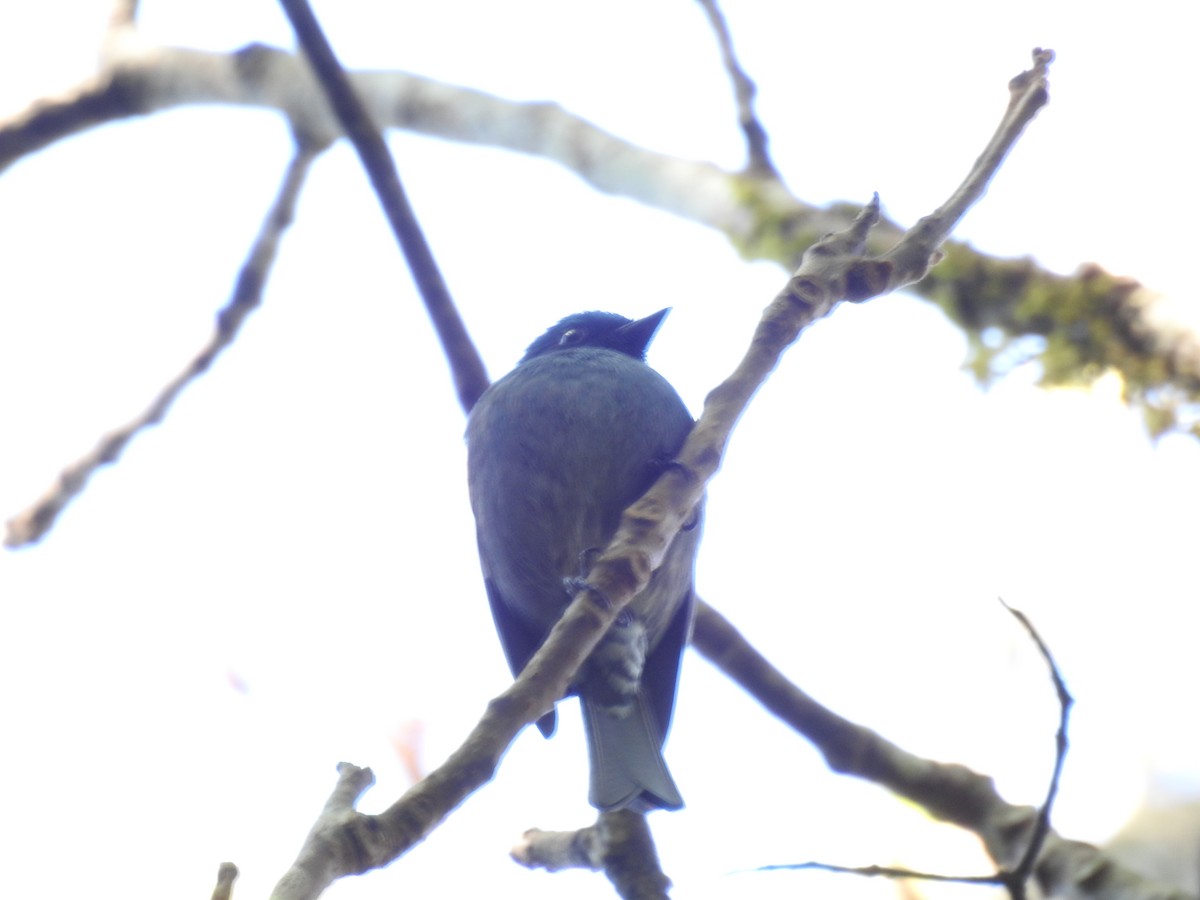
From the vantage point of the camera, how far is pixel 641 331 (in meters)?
5.88

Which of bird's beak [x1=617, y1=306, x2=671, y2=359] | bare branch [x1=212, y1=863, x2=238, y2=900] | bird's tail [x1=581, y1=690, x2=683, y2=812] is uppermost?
bird's beak [x1=617, y1=306, x2=671, y2=359]

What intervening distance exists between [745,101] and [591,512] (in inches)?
75.8

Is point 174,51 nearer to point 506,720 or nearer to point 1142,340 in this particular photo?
point 1142,340

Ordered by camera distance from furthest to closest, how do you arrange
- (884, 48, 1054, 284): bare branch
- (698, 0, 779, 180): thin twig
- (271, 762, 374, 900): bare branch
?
(698, 0, 779, 180): thin twig < (884, 48, 1054, 284): bare branch < (271, 762, 374, 900): bare branch

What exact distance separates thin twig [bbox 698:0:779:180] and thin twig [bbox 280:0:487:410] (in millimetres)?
1715

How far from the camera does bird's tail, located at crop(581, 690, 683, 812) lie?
4.17 meters

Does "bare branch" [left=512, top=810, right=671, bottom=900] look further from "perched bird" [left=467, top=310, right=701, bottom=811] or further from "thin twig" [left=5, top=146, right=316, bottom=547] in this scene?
"thin twig" [left=5, top=146, right=316, bottom=547]

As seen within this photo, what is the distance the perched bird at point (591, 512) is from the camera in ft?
15.5

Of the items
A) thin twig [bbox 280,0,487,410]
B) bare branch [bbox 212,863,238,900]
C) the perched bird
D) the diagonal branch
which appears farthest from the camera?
the perched bird

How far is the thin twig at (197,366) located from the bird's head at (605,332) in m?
1.32

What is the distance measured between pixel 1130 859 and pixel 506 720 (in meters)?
3.23

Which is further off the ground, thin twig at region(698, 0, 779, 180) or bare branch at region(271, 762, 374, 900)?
thin twig at region(698, 0, 779, 180)

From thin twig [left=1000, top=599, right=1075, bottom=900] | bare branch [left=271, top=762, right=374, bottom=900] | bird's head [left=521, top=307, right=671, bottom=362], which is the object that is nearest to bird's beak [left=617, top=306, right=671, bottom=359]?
bird's head [left=521, top=307, right=671, bottom=362]

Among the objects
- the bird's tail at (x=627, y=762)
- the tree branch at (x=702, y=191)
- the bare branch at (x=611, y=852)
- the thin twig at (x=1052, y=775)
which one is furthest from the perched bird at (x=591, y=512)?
the thin twig at (x=1052, y=775)
